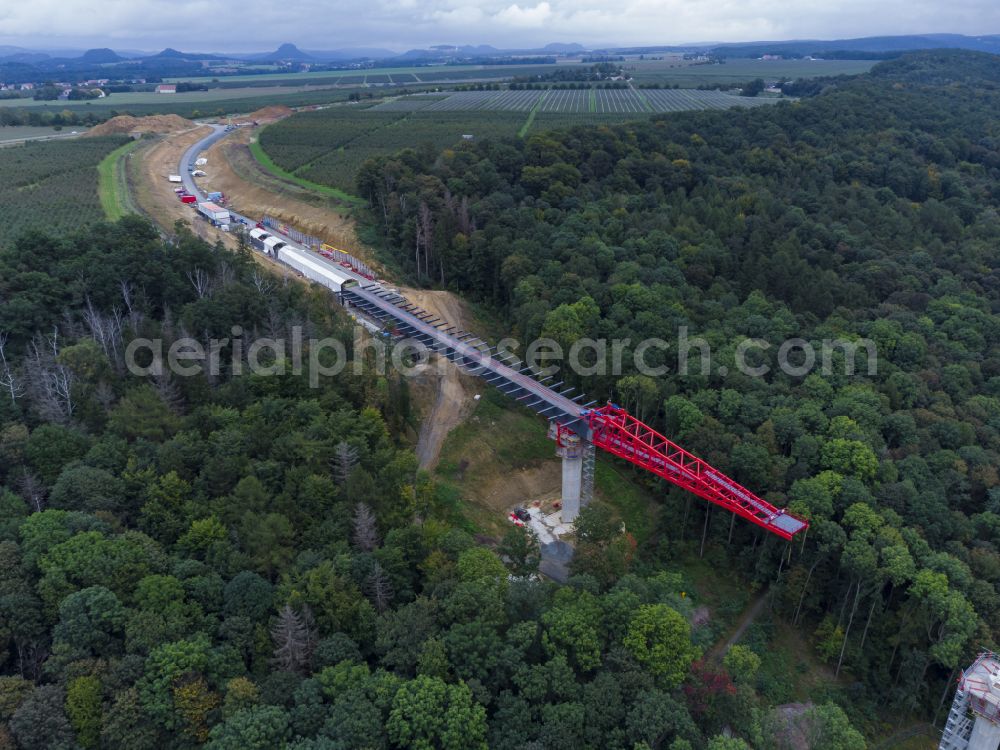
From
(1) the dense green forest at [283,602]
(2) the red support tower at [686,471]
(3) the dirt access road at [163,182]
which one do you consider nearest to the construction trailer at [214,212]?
(3) the dirt access road at [163,182]

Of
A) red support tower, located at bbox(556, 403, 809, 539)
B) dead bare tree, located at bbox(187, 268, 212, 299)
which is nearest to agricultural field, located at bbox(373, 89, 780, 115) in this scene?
dead bare tree, located at bbox(187, 268, 212, 299)

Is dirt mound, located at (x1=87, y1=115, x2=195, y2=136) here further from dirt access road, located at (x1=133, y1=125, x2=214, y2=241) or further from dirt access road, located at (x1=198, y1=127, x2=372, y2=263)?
dirt access road, located at (x1=198, y1=127, x2=372, y2=263)

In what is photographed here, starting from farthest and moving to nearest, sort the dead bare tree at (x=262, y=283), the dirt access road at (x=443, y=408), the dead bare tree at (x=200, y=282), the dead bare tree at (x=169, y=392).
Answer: the dead bare tree at (x=262, y=283) → the dead bare tree at (x=200, y=282) → the dirt access road at (x=443, y=408) → the dead bare tree at (x=169, y=392)

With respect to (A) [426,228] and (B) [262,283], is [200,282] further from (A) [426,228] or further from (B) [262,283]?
(A) [426,228]

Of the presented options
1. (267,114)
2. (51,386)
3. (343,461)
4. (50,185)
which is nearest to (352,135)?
(267,114)

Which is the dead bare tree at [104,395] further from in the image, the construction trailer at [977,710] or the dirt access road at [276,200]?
the construction trailer at [977,710]

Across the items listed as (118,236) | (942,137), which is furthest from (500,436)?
(942,137)
